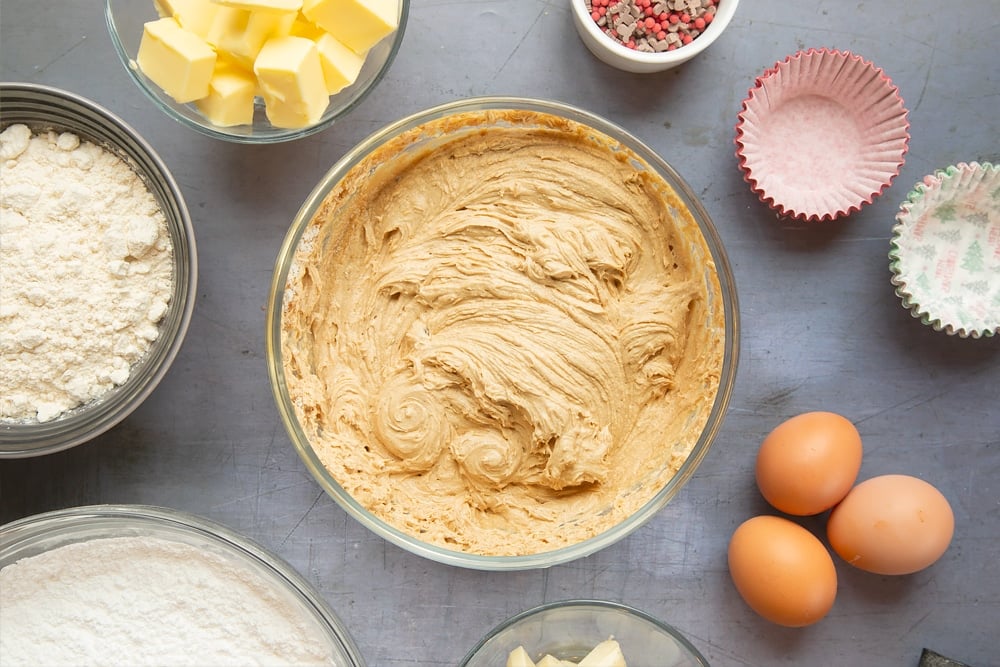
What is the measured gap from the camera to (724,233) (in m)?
1.94

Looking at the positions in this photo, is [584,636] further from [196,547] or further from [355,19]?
[355,19]

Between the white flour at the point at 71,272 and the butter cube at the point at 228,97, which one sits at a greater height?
the butter cube at the point at 228,97

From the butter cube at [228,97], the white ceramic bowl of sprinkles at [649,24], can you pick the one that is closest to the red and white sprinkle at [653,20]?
the white ceramic bowl of sprinkles at [649,24]

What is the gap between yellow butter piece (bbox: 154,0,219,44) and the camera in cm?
162

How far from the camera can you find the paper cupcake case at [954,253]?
186 centimetres

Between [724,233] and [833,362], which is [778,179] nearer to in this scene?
[724,233]

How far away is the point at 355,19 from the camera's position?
1610 millimetres

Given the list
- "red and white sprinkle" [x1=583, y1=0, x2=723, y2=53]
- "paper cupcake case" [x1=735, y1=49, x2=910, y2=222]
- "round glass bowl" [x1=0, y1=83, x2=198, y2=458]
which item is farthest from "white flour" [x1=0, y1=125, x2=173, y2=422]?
"paper cupcake case" [x1=735, y1=49, x2=910, y2=222]

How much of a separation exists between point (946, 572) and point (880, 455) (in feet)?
1.14

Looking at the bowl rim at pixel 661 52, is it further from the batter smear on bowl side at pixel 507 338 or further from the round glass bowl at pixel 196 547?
the round glass bowl at pixel 196 547

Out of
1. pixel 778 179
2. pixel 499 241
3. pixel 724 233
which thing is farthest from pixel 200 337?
pixel 778 179

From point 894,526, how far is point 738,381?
48cm

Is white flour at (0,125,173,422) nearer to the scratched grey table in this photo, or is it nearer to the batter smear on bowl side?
the scratched grey table

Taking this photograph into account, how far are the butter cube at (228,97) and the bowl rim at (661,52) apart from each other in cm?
79
